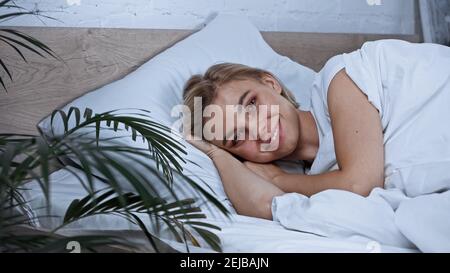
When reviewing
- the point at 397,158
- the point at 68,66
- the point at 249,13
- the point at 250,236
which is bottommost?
the point at 250,236

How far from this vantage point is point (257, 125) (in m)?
1.48

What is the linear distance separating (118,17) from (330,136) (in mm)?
865

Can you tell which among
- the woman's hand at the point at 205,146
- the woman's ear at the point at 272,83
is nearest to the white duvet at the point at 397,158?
the woman's ear at the point at 272,83

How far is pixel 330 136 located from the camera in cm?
150

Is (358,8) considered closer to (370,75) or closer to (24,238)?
(370,75)

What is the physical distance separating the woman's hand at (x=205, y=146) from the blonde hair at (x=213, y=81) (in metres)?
0.04

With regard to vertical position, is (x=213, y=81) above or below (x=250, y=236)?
above

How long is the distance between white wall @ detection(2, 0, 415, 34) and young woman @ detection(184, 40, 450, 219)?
1.62 ft

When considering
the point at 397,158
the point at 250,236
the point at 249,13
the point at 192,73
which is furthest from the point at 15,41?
the point at 249,13

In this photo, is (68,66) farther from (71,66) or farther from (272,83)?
(272,83)

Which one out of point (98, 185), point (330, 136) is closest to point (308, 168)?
point (330, 136)

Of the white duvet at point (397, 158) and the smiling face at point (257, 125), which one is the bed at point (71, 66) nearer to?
the smiling face at point (257, 125)

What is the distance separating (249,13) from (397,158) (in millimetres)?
997

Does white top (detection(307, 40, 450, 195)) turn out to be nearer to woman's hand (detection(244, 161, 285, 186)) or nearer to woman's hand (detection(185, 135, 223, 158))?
woman's hand (detection(244, 161, 285, 186))
